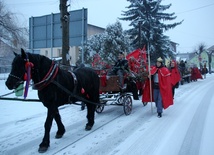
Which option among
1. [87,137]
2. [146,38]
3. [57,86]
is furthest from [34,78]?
[146,38]

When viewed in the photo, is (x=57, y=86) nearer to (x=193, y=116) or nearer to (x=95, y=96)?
(x=95, y=96)

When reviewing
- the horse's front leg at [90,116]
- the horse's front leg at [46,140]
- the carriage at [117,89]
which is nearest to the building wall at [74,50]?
the carriage at [117,89]

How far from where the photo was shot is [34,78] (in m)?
4.98

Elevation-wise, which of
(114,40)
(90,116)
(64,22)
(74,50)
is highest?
(74,50)

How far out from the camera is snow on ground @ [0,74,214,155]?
4.84 m

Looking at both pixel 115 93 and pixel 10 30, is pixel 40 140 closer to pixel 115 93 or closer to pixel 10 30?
pixel 115 93

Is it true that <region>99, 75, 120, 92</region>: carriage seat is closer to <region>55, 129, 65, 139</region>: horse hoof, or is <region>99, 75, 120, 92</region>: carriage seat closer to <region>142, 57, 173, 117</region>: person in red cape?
<region>142, 57, 173, 117</region>: person in red cape

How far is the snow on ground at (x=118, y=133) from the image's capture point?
4841 millimetres

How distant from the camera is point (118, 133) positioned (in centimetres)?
599

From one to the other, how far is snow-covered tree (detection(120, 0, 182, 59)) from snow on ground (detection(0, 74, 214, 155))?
2062 cm

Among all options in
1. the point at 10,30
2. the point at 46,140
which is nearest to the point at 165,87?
the point at 46,140

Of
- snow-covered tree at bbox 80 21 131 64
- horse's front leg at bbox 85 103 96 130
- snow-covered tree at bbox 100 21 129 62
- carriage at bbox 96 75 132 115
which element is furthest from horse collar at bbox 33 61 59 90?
snow-covered tree at bbox 100 21 129 62

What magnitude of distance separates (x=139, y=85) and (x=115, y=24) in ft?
60.6

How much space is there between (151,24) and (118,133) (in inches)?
968
